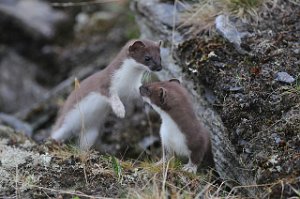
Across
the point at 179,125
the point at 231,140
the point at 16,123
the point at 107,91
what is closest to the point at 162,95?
the point at 179,125

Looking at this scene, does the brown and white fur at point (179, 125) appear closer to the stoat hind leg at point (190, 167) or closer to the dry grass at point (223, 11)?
the stoat hind leg at point (190, 167)

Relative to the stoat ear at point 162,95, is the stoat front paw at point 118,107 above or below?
below

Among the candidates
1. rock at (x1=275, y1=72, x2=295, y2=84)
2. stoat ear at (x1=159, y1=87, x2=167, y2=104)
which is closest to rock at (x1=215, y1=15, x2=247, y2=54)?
rock at (x1=275, y1=72, x2=295, y2=84)

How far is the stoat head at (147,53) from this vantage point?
563 cm

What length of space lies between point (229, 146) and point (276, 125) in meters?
0.56

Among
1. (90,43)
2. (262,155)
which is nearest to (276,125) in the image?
(262,155)

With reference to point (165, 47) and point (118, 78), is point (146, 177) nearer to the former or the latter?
point (118, 78)

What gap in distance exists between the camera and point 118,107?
5.82 meters

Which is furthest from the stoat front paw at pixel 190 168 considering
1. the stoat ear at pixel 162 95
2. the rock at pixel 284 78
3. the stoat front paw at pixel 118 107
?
the rock at pixel 284 78

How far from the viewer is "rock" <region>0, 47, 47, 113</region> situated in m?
9.49

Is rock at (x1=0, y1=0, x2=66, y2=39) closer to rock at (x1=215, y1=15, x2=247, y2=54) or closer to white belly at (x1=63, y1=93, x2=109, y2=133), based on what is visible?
white belly at (x1=63, y1=93, x2=109, y2=133)

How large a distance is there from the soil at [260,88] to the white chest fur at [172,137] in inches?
15.5

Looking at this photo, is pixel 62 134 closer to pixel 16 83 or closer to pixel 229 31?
pixel 229 31

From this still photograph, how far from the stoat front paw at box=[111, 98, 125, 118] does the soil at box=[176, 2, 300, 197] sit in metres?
0.71
